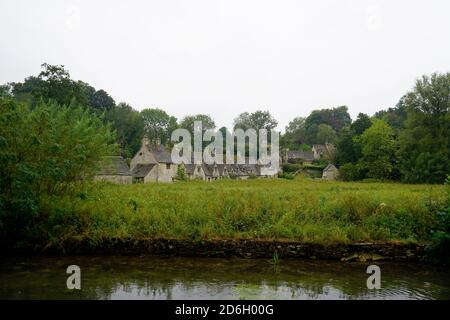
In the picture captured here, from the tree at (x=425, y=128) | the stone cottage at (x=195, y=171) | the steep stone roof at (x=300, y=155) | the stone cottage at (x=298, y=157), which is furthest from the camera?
the steep stone roof at (x=300, y=155)

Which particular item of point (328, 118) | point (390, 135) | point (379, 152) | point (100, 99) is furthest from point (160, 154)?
point (328, 118)

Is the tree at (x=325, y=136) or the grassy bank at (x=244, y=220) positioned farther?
the tree at (x=325, y=136)

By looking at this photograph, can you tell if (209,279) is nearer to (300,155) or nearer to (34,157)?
(34,157)

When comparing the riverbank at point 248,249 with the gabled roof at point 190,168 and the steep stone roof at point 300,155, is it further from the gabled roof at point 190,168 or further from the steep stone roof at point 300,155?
the steep stone roof at point 300,155

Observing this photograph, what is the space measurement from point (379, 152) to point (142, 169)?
38.9 m

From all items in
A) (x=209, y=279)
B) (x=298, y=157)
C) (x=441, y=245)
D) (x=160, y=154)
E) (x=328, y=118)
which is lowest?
(x=209, y=279)

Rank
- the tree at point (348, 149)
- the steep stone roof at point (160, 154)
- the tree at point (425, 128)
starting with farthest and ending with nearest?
the tree at point (348, 149), the steep stone roof at point (160, 154), the tree at point (425, 128)

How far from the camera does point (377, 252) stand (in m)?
14.8

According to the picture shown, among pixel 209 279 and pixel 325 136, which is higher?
pixel 325 136

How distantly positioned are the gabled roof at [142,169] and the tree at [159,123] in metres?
53.2

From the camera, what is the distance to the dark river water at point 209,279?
10.6 m

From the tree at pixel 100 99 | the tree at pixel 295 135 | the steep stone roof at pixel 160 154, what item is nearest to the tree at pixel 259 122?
the tree at pixel 295 135

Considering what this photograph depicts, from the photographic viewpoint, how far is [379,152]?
66.4 metres
